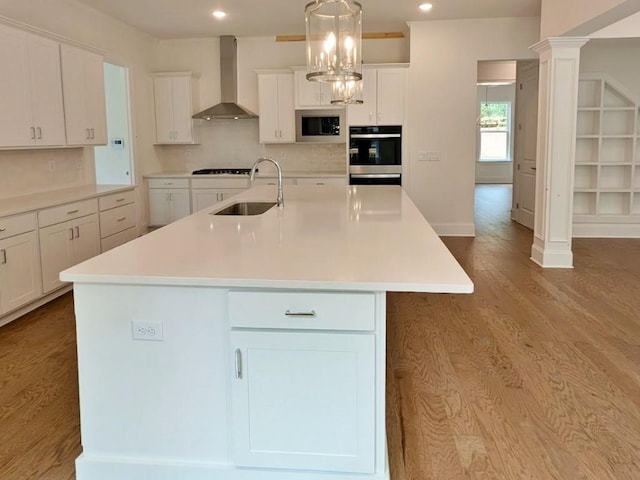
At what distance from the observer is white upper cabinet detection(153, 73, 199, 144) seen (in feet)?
24.7

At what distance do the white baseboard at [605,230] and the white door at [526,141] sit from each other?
72 cm

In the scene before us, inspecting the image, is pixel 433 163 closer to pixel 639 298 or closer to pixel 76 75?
pixel 639 298

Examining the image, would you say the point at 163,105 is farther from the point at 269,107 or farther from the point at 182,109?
the point at 269,107

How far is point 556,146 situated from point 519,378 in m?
3.07

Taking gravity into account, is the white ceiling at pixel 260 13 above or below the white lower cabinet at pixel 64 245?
above

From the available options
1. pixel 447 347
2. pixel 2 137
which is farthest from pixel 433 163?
pixel 2 137

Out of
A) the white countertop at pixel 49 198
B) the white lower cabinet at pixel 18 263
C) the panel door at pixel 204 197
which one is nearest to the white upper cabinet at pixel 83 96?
the white countertop at pixel 49 198

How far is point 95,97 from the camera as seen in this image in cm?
557

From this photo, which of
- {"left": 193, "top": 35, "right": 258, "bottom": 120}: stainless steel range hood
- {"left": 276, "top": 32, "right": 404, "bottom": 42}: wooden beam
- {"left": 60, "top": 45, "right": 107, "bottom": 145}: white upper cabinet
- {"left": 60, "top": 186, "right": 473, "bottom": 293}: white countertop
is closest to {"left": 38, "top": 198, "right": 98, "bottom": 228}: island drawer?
{"left": 60, "top": 45, "right": 107, "bottom": 145}: white upper cabinet

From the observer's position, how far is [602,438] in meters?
2.50

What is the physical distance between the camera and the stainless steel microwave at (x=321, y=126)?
7531 millimetres

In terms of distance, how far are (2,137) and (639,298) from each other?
5042 mm

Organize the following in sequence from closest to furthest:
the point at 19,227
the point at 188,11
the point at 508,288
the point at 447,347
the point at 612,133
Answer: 1. the point at 447,347
2. the point at 19,227
3. the point at 508,288
4. the point at 188,11
5. the point at 612,133

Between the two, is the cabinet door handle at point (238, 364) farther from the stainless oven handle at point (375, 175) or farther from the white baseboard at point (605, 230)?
the white baseboard at point (605, 230)
